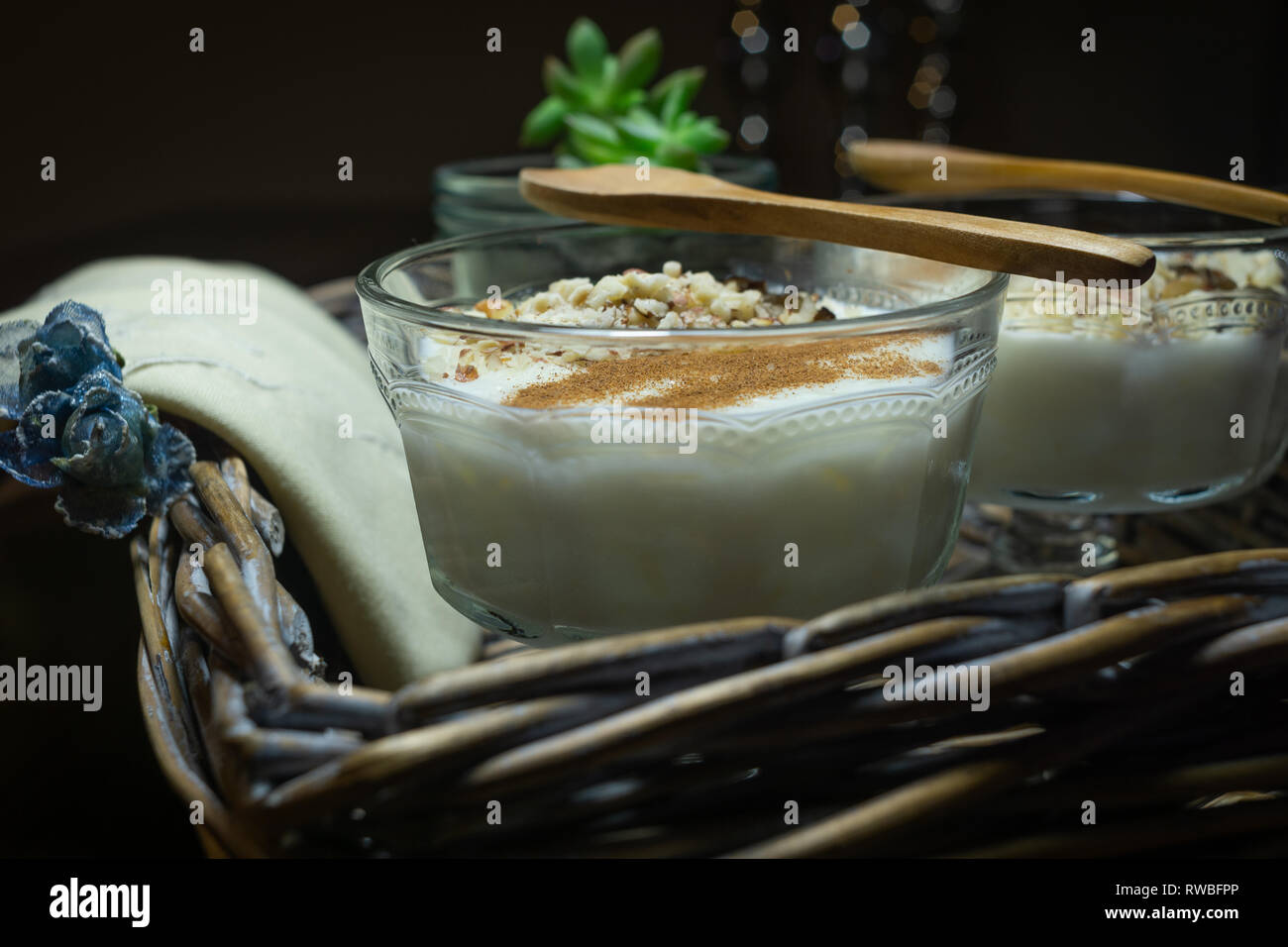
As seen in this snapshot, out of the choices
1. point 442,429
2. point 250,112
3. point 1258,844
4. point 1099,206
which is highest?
point 250,112

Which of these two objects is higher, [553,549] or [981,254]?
[981,254]

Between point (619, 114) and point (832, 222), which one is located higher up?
point (619, 114)

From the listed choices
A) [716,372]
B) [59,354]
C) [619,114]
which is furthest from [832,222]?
[619,114]

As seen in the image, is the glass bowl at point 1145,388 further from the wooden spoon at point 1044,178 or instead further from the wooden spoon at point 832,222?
the wooden spoon at point 832,222

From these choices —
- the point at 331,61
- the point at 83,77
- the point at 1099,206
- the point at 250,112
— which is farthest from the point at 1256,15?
the point at 83,77

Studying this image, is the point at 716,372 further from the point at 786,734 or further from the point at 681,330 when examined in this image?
the point at 786,734

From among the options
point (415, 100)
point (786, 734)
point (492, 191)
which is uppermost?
point (415, 100)

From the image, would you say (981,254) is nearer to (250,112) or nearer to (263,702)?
(263,702)

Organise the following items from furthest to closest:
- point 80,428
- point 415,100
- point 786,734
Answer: point 415,100 → point 80,428 → point 786,734
